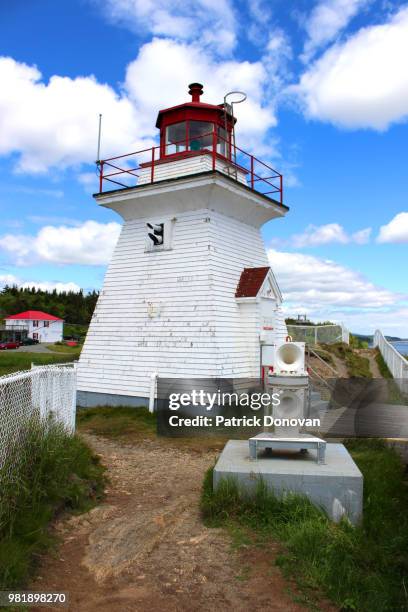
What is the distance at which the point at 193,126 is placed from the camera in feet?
46.2

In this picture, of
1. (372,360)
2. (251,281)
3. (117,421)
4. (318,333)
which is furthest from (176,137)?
(372,360)

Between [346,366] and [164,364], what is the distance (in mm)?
11135

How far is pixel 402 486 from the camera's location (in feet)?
22.1

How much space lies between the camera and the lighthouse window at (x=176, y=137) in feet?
46.0

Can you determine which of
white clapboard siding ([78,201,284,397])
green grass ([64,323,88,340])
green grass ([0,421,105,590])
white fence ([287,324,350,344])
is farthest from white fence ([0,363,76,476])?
green grass ([64,323,88,340])

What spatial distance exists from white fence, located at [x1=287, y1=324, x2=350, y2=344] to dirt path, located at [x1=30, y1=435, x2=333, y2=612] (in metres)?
17.1

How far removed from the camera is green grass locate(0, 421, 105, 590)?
4289 mm

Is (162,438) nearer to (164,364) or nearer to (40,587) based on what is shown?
(164,364)

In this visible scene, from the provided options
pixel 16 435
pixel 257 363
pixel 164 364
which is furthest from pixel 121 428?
pixel 16 435

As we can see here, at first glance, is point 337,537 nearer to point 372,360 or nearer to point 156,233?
point 156,233

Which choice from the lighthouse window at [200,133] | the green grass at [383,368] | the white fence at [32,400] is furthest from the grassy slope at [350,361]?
the white fence at [32,400]

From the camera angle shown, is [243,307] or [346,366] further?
[346,366]

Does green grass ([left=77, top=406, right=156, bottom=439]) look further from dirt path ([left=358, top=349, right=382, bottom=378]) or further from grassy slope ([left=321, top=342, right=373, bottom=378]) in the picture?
dirt path ([left=358, top=349, right=382, bottom=378])

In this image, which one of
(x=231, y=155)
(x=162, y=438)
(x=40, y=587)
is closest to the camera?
(x=40, y=587)
